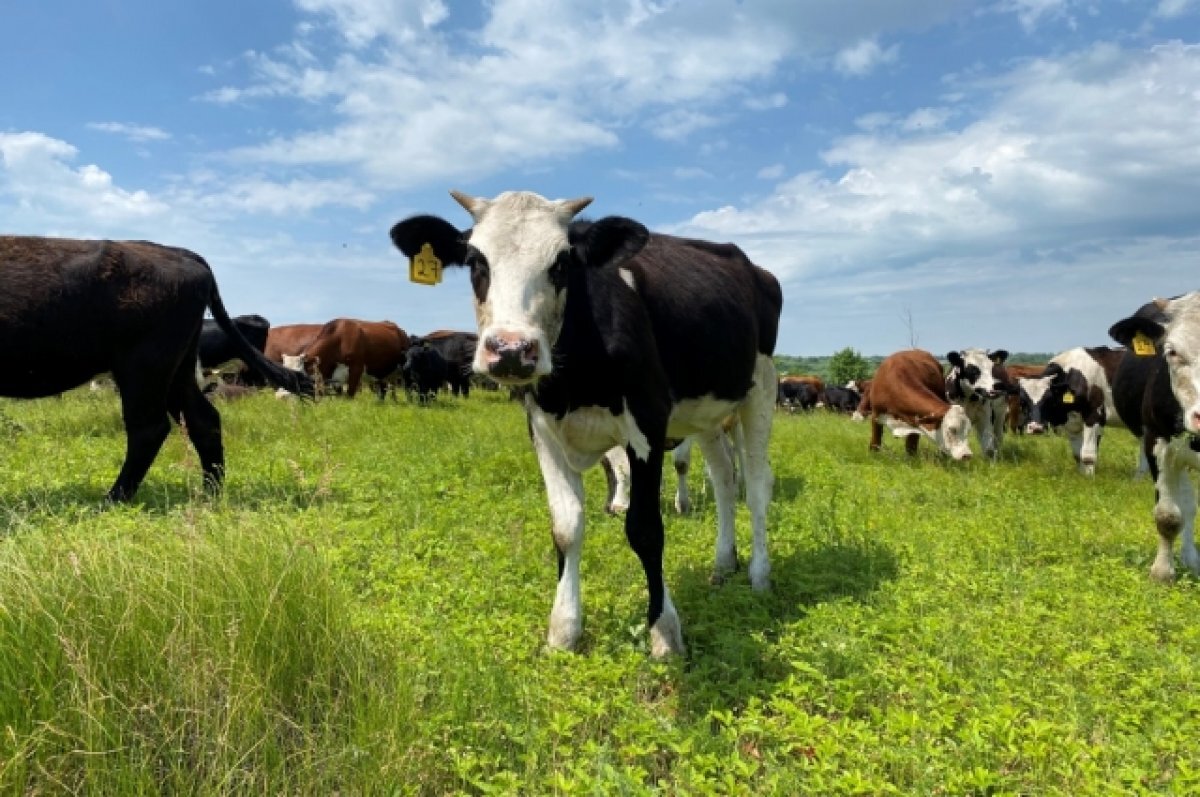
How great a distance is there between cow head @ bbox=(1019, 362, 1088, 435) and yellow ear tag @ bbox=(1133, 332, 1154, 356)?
9.02 meters

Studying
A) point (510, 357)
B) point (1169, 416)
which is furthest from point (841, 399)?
point (510, 357)

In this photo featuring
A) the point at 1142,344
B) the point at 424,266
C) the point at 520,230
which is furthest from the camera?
the point at 1142,344

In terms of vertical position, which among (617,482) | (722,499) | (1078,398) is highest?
(1078,398)

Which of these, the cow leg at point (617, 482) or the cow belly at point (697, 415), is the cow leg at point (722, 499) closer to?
the cow belly at point (697, 415)

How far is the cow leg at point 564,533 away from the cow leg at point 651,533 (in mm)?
331

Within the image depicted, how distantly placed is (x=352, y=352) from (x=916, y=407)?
48.2 feet

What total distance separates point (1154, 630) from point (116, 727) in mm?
5483

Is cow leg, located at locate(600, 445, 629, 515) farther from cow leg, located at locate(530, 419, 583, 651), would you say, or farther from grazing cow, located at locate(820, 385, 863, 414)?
grazing cow, located at locate(820, 385, 863, 414)

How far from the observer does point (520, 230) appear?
13.7 ft

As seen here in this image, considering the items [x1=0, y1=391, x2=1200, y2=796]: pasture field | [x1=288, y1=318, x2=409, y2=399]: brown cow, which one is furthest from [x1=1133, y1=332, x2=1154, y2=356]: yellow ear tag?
[x1=288, y1=318, x2=409, y2=399]: brown cow

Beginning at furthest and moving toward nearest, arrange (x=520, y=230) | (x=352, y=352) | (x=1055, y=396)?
(x=352, y=352) < (x=1055, y=396) < (x=520, y=230)

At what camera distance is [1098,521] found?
26.9 ft

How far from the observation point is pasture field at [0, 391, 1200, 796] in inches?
112

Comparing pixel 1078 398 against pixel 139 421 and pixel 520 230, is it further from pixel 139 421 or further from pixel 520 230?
pixel 139 421
